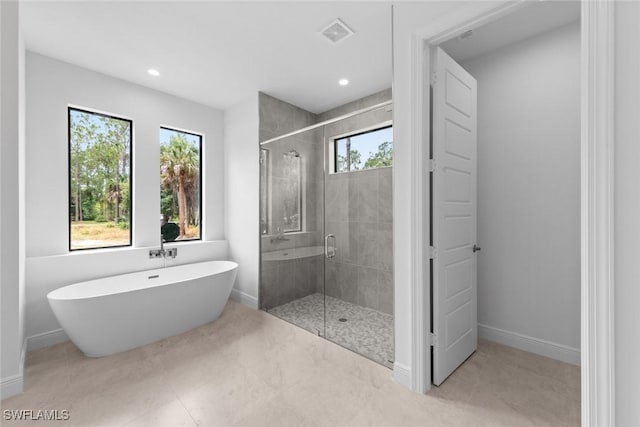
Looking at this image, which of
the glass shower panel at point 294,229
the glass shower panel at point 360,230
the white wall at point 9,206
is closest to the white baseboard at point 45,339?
the white wall at point 9,206

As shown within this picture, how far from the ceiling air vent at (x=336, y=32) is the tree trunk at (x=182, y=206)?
2.63 metres

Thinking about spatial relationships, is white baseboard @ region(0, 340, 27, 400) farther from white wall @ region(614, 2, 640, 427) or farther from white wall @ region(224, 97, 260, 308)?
white wall @ region(614, 2, 640, 427)

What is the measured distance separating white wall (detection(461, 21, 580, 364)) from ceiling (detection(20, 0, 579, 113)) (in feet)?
0.83

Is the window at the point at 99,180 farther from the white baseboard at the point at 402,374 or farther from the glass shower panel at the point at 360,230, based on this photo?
the white baseboard at the point at 402,374

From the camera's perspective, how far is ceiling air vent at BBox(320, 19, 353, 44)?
7.13 ft

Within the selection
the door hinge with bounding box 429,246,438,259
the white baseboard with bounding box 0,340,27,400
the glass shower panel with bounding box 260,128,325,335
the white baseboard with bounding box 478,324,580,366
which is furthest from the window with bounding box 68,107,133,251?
the white baseboard with bounding box 478,324,580,366

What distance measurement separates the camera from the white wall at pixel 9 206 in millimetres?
1799

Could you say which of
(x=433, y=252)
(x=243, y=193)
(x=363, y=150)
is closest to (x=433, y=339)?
(x=433, y=252)

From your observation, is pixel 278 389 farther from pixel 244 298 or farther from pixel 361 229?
pixel 244 298

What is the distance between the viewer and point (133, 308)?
7.71 ft

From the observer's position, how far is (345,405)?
1.72m

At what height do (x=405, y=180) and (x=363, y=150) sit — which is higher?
(x=363, y=150)

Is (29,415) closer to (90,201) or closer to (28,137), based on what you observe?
(90,201)

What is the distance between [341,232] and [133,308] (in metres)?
2.00
